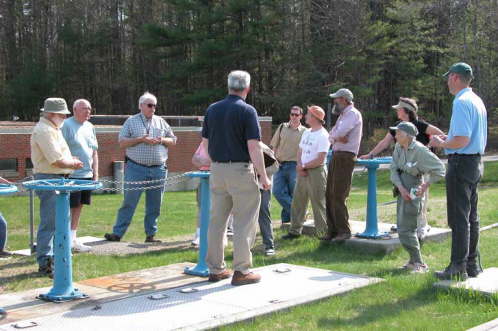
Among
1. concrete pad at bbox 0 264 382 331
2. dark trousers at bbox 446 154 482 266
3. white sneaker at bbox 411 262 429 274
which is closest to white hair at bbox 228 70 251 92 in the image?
concrete pad at bbox 0 264 382 331

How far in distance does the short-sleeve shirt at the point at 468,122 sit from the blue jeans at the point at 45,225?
3963 mm

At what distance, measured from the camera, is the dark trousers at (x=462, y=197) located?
6090 mm

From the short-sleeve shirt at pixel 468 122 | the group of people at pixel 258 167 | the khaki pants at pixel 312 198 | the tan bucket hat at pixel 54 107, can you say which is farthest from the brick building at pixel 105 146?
the short-sleeve shirt at pixel 468 122

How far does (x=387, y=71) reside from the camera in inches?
1767

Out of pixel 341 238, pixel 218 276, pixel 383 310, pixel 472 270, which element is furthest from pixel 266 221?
pixel 383 310

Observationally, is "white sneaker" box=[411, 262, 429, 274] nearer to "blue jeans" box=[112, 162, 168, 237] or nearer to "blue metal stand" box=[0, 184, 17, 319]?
"blue jeans" box=[112, 162, 168, 237]

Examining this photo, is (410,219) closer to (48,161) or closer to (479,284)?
(479,284)

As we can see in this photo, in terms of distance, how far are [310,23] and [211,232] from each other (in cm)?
4022

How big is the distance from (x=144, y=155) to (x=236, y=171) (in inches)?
129

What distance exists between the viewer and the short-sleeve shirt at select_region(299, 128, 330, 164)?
8.66 m

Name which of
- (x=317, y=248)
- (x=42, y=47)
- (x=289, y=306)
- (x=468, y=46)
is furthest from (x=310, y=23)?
(x=289, y=306)

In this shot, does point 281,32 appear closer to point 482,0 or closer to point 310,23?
point 310,23

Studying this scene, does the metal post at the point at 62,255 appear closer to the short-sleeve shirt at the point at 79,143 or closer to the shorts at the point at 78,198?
the shorts at the point at 78,198

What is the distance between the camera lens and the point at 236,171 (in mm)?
6207
